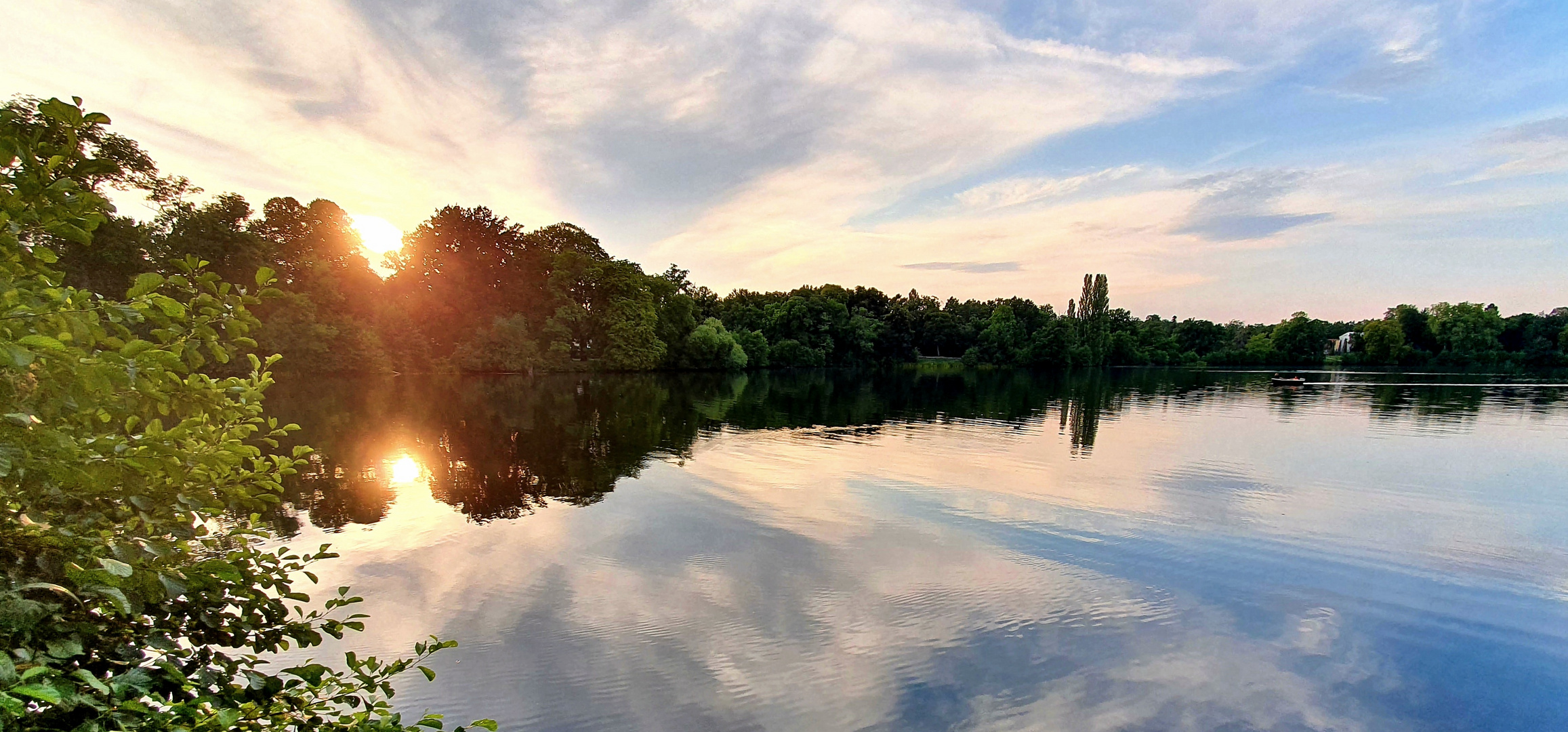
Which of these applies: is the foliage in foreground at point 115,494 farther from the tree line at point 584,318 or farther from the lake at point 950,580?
the tree line at point 584,318

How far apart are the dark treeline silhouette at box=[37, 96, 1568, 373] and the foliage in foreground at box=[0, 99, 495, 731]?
1.82 feet

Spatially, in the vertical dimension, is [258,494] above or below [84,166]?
below

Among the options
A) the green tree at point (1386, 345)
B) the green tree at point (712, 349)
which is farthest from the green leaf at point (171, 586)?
the green tree at point (1386, 345)

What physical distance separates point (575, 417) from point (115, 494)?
83.1 feet

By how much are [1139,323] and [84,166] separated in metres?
145

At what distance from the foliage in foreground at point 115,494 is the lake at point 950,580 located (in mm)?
3915

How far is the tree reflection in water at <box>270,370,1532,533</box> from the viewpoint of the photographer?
539 inches

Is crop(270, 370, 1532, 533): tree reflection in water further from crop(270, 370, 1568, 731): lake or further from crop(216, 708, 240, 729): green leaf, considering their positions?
crop(216, 708, 240, 729): green leaf

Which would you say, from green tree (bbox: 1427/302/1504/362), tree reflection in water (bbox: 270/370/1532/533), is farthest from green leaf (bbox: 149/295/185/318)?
green tree (bbox: 1427/302/1504/362)

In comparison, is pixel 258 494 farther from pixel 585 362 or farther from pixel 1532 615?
pixel 585 362

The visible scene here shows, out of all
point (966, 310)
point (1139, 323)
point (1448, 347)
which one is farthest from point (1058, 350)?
point (1448, 347)

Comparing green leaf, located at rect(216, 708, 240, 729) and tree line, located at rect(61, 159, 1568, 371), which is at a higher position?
tree line, located at rect(61, 159, 1568, 371)

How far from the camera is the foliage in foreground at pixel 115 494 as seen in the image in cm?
190

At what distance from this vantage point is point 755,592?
8602 millimetres
